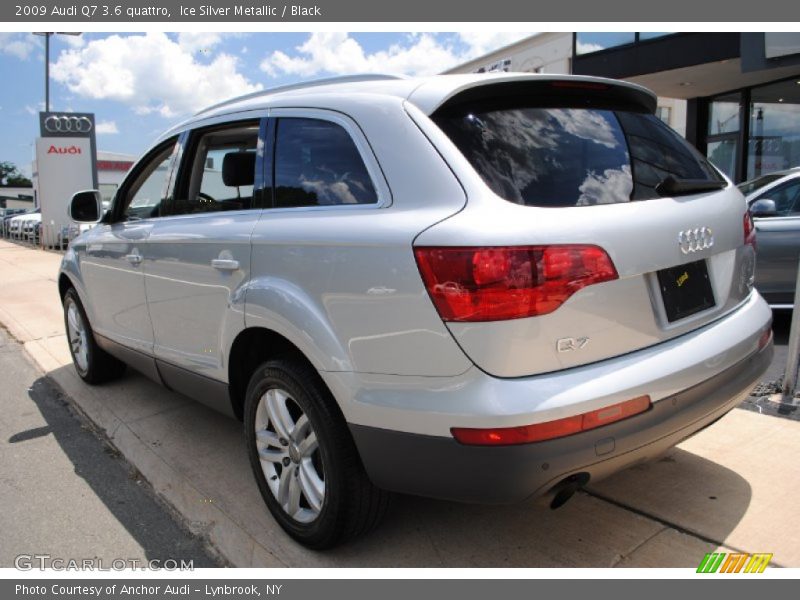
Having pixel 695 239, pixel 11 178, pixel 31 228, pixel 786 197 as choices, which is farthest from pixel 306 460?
pixel 11 178

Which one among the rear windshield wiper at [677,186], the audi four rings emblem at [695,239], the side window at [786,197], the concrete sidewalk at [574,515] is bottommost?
the concrete sidewalk at [574,515]

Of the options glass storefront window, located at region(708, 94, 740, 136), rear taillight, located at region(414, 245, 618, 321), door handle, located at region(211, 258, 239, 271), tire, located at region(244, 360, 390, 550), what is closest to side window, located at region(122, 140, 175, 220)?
door handle, located at region(211, 258, 239, 271)

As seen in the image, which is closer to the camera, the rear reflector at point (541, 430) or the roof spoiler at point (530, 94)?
the rear reflector at point (541, 430)

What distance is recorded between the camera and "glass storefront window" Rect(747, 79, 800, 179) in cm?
1270

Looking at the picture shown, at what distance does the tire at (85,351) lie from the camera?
4965mm

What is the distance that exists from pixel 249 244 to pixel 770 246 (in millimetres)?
5115

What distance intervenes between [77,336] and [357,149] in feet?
12.2

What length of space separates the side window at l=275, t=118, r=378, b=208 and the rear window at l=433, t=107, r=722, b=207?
0.40 m

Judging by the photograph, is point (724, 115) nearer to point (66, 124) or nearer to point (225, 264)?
point (225, 264)

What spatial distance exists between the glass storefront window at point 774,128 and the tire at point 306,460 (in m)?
13.2

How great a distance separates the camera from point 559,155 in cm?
235

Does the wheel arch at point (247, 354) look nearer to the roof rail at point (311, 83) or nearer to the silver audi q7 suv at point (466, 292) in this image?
the silver audi q7 suv at point (466, 292)

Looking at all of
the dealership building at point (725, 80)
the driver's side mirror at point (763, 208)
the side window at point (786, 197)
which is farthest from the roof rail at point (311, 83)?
the dealership building at point (725, 80)
